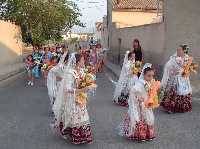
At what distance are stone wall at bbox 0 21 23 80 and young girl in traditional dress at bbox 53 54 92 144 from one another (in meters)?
18.2

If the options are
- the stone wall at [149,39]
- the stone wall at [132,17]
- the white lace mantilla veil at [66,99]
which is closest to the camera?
the white lace mantilla veil at [66,99]

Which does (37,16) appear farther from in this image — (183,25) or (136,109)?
(136,109)

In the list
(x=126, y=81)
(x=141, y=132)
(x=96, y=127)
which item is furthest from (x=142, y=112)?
(x=126, y=81)

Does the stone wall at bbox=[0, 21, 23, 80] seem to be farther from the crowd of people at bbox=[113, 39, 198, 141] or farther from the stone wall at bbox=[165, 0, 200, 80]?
the crowd of people at bbox=[113, 39, 198, 141]

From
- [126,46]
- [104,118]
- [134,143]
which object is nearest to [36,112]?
[104,118]

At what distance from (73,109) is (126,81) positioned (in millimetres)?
5298

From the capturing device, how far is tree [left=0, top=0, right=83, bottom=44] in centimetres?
3831

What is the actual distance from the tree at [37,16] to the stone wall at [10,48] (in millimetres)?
1336

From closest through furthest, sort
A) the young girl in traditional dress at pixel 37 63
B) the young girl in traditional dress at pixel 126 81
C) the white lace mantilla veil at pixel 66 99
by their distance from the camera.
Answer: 1. the white lace mantilla veil at pixel 66 99
2. the young girl in traditional dress at pixel 126 81
3. the young girl in traditional dress at pixel 37 63

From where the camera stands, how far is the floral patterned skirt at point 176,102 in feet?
37.9

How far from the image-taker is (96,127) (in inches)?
396

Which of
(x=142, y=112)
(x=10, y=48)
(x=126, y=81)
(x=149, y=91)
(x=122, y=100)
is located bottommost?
(x=10, y=48)

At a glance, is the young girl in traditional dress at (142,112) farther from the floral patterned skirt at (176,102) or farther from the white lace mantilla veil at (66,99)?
the floral patterned skirt at (176,102)

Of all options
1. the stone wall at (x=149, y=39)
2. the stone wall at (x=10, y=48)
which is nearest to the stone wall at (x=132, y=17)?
the stone wall at (x=10, y=48)
